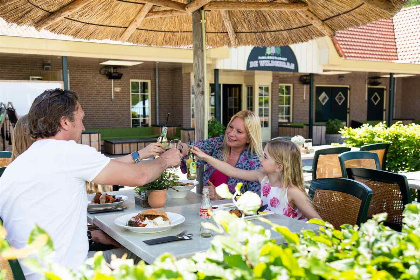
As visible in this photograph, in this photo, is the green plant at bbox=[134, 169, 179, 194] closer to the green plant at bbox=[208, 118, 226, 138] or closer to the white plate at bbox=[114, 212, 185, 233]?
the white plate at bbox=[114, 212, 185, 233]

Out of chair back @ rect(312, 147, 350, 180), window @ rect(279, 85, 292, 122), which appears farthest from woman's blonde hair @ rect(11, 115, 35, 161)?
window @ rect(279, 85, 292, 122)

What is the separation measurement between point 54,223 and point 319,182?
181cm

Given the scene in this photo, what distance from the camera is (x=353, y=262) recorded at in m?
0.97

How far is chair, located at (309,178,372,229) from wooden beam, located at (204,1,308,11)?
1.54 meters

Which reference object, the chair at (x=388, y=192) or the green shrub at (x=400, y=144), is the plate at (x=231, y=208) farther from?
the green shrub at (x=400, y=144)

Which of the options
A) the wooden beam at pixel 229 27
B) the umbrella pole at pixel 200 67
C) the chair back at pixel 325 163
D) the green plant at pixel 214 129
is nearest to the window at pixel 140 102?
the green plant at pixel 214 129

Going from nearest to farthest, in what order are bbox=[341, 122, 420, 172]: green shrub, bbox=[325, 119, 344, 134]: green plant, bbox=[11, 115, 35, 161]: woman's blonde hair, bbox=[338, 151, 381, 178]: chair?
1. bbox=[11, 115, 35, 161]: woman's blonde hair
2. bbox=[338, 151, 381, 178]: chair
3. bbox=[341, 122, 420, 172]: green shrub
4. bbox=[325, 119, 344, 134]: green plant

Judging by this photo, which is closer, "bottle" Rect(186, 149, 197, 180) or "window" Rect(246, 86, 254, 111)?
"bottle" Rect(186, 149, 197, 180)

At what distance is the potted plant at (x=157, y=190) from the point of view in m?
2.82

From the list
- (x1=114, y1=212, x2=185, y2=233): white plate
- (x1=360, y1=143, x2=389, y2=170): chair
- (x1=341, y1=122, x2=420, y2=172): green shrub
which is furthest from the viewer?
(x1=341, y1=122, x2=420, y2=172): green shrub

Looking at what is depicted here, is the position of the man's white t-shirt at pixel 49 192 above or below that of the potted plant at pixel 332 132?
above

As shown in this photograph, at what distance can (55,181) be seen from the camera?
6.38 feet

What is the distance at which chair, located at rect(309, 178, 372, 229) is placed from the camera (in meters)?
2.50

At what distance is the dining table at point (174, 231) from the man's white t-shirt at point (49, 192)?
295 millimetres
